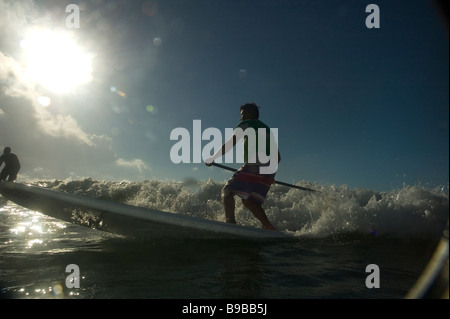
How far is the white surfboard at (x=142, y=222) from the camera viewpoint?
150 inches

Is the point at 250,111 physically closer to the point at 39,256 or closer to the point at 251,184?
the point at 251,184

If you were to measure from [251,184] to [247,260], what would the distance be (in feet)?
4.13

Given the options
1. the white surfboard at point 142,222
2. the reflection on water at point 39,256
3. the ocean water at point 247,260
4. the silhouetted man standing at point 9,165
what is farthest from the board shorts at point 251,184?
the silhouetted man standing at point 9,165

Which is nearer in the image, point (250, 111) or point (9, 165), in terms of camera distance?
point (250, 111)

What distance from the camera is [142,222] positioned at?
12.7 feet

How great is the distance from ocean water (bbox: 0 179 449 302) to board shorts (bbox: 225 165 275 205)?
677 millimetres

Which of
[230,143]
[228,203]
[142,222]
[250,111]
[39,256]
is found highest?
[250,111]

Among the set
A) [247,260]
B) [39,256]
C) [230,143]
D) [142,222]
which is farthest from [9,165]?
[247,260]

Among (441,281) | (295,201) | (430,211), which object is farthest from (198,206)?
(441,281)

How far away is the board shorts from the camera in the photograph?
4.12 metres

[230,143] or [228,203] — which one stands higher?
[230,143]

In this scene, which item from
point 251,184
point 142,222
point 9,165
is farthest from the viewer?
point 9,165

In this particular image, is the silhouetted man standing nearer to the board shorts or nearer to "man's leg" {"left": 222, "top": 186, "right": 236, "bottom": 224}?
"man's leg" {"left": 222, "top": 186, "right": 236, "bottom": 224}
